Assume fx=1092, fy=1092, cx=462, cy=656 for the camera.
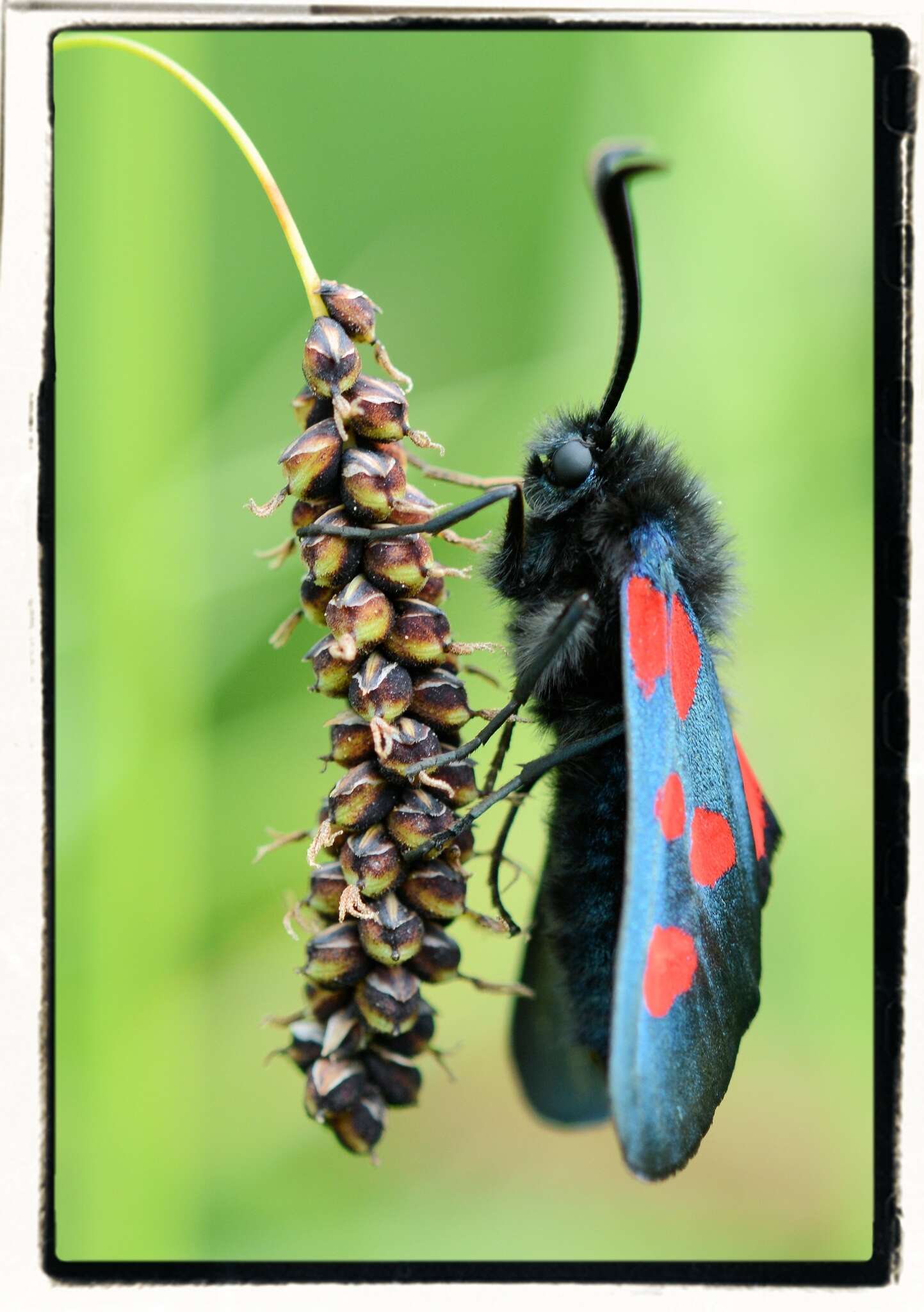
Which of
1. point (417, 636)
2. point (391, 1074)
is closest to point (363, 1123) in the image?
point (391, 1074)

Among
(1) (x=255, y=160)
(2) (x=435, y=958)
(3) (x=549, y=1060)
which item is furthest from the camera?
(3) (x=549, y=1060)

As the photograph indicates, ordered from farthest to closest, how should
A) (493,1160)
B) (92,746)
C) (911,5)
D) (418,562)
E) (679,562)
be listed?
(493,1160)
(92,746)
(911,5)
(679,562)
(418,562)

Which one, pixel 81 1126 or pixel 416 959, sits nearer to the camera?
pixel 416 959

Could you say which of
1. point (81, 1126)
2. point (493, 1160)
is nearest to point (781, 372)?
point (493, 1160)

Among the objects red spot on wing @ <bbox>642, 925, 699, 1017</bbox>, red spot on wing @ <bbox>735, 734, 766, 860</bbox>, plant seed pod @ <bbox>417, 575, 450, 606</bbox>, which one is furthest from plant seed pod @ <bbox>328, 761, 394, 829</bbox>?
red spot on wing @ <bbox>735, 734, 766, 860</bbox>

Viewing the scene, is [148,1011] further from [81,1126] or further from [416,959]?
[416,959]

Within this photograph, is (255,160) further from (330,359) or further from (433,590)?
(433,590)

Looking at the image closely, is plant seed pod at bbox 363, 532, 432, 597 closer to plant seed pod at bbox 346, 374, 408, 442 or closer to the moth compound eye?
plant seed pod at bbox 346, 374, 408, 442
